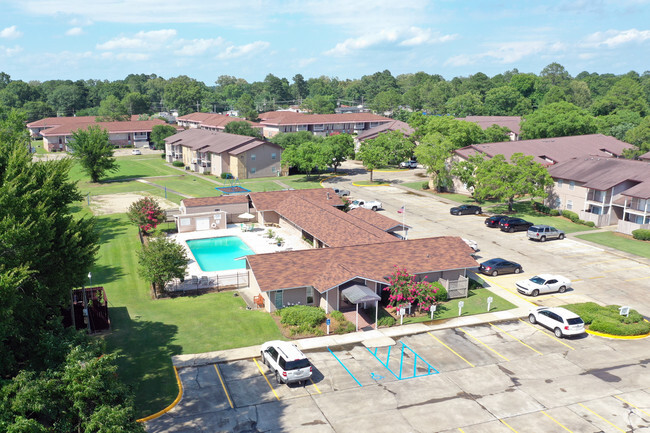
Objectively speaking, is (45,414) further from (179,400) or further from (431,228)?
(431,228)

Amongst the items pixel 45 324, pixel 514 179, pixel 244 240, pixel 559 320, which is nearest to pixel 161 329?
pixel 45 324

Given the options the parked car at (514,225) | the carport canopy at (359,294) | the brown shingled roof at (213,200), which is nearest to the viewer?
the carport canopy at (359,294)

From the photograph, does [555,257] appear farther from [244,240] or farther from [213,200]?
[213,200]

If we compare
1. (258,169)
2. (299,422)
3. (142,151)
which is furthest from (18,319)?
(142,151)

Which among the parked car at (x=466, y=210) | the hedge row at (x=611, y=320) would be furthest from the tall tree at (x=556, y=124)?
the hedge row at (x=611, y=320)

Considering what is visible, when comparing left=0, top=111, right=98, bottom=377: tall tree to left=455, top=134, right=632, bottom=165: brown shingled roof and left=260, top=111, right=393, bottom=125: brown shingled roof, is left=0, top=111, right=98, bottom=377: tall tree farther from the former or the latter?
left=260, top=111, right=393, bottom=125: brown shingled roof

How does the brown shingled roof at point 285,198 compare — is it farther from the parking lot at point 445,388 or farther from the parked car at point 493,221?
the parking lot at point 445,388
